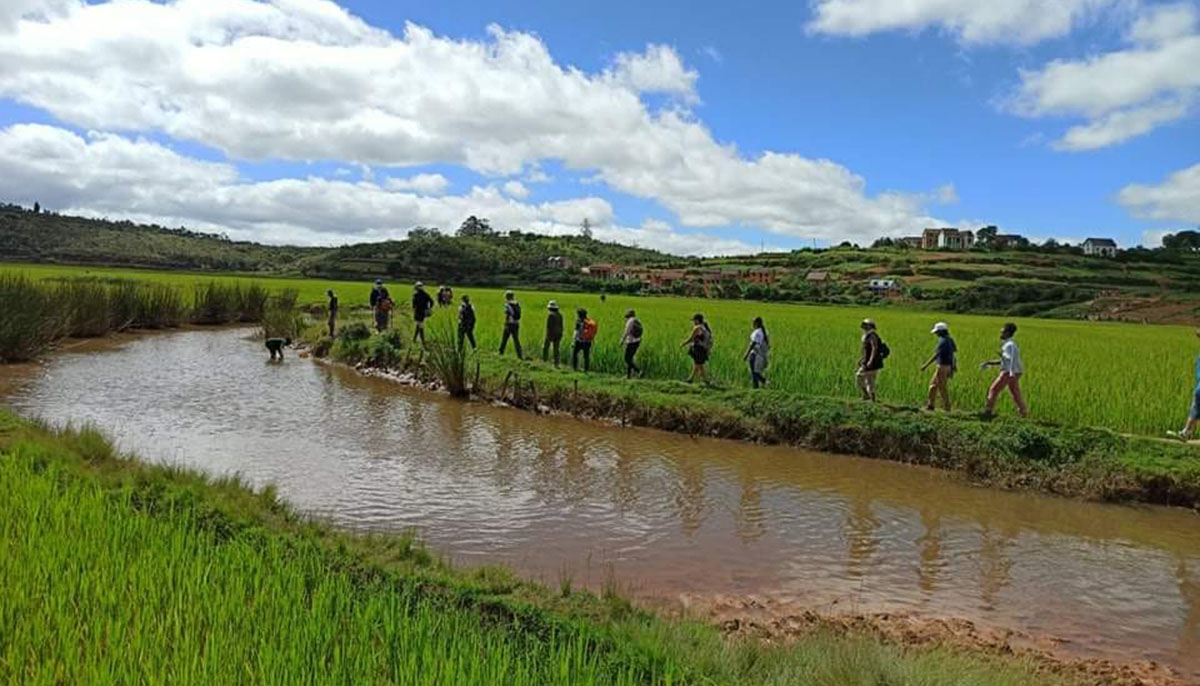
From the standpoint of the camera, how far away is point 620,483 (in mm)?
11047

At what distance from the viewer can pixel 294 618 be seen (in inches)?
164

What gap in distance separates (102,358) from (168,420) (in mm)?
10696

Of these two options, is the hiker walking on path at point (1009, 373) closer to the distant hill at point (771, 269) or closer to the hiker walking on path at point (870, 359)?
the hiker walking on path at point (870, 359)

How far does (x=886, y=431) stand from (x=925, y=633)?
7.21 meters

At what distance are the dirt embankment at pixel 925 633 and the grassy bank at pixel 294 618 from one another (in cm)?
39

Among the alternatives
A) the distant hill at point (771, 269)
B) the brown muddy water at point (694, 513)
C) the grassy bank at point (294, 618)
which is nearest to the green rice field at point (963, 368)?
the brown muddy water at point (694, 513)

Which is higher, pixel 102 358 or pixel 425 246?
pixel 425 246

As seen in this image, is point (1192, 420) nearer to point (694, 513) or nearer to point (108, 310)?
point (694, 513)

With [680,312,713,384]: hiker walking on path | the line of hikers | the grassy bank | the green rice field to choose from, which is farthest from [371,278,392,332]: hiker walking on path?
the grassy bank

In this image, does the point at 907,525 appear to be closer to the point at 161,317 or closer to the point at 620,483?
the point at 620,483

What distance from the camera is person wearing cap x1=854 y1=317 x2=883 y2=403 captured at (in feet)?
47.5

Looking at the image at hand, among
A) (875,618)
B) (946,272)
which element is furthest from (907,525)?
(946,272)

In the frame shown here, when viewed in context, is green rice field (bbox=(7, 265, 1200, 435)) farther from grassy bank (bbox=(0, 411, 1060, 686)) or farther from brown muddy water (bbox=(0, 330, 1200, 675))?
grassy bank (bbox=(0, 411, 1060, 686))

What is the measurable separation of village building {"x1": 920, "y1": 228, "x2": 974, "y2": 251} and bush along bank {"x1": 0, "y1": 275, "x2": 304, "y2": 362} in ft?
416
